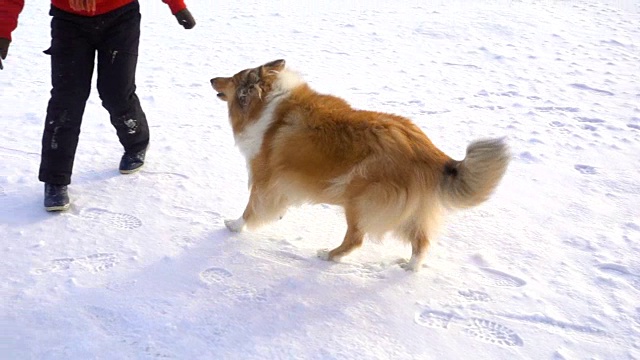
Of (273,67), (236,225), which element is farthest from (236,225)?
(273,67)

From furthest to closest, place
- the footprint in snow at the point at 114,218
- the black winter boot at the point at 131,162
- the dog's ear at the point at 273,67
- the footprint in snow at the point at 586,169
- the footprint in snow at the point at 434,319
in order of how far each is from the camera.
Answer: the footprint in snow at the point at 586,169 < the black winter boot at the point at 131,162 < the dog's ear at the point at 273,67 < the footprint in snow at the point at 114,218 < the footprint in snow at the point at 434,319

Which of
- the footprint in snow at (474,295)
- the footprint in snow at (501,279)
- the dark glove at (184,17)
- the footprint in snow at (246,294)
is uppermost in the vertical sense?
the dark glove at (184,17)

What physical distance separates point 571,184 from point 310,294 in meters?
2.02

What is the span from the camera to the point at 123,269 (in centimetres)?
268

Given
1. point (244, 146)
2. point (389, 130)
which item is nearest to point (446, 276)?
point (389, 130)

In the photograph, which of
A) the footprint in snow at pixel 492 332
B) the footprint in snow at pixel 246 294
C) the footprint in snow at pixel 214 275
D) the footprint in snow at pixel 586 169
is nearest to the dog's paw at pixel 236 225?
the footprint in snow at pixel 214 275

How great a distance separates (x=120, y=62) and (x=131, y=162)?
68 cm

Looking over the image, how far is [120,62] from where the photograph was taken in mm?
3289

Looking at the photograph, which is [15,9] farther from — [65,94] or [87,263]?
[87,263]

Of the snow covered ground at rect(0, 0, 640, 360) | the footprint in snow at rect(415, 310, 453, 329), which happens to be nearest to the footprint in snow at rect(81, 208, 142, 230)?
the snow covered ground at rect(0, 0, 640, 360)

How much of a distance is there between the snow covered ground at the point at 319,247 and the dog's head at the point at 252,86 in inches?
23.5

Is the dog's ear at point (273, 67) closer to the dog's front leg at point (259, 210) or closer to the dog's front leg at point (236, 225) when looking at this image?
the dog's front leg at point (259, 210)

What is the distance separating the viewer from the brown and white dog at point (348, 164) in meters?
2.64

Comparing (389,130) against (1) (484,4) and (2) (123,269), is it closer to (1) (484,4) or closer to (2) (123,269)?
(2) (123,269)
